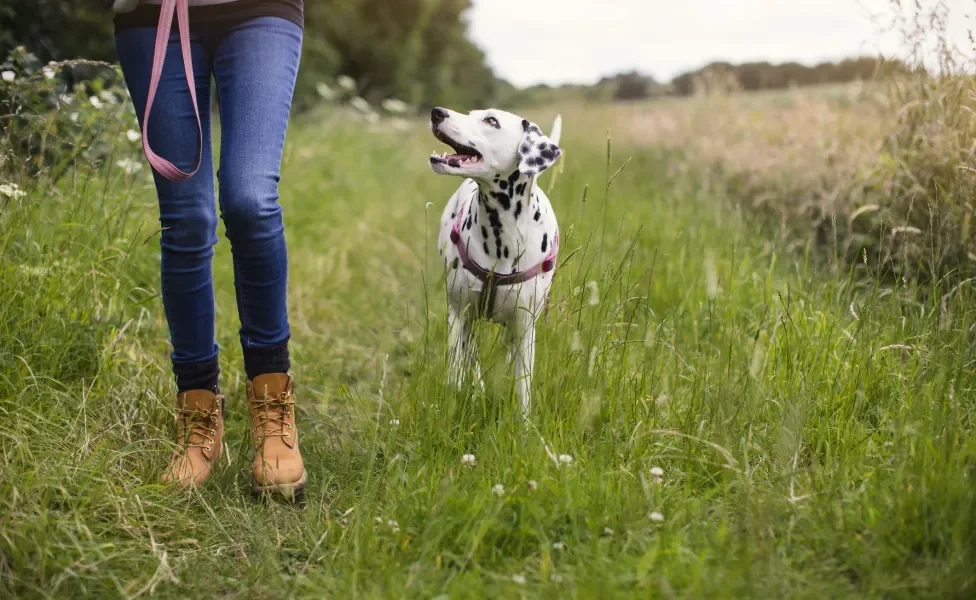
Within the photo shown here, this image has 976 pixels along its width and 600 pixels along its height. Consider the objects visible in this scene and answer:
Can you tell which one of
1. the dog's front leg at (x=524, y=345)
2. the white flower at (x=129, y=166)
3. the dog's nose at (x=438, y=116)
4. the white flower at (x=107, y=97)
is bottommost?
the dog's front leg at (x=524, y=345)

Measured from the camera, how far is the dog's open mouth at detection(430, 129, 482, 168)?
8.99 ft

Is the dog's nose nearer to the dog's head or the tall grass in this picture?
the dog's head

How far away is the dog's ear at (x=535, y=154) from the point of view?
278 cm

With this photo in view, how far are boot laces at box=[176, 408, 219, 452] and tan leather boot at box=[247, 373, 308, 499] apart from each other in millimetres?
163

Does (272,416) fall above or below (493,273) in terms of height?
below

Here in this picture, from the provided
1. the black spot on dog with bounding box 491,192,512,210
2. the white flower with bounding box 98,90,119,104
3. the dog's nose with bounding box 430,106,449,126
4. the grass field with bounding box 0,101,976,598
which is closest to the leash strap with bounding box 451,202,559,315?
the grass field with bounding box 0,101,976,598

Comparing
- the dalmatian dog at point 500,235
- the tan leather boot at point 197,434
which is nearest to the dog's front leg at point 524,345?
the dalmatian dog at point 500,235

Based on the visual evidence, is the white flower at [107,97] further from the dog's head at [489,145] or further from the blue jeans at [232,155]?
the dog's head at [489,145]

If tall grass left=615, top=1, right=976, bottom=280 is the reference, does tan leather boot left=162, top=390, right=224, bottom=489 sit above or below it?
below

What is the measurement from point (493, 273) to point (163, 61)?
128 centimetres

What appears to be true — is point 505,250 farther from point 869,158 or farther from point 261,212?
point 869,158

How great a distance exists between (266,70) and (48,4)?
9.59ft

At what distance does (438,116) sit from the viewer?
278 centimetres

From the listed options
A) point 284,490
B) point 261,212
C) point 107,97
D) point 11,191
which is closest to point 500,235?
point 261,212
